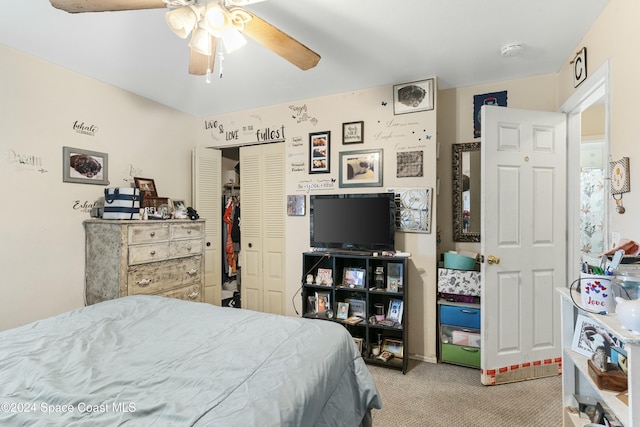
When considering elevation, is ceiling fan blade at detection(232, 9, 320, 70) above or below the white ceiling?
below

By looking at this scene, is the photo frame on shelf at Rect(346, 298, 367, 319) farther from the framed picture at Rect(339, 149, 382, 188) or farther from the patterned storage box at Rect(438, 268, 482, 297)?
the framed picture at Rect(339, 149, 382, 188)

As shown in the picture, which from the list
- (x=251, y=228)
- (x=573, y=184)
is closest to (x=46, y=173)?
(x=251, y=228)

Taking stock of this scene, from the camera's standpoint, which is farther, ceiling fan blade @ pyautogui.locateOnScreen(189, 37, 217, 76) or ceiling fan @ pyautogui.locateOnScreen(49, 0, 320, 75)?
ceiling fan blade @ pyautogui.locateOnScreen(189, 37, 217, 76)

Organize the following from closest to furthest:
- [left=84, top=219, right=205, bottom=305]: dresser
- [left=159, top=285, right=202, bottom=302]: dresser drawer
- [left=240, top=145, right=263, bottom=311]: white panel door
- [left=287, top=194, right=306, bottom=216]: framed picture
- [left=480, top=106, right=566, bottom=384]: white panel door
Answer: [left=480, top=106, right=566, bottom=384]: white panel door, [left=84, top=219, right=205, bottom=305]: dresser, [left=159, top=285, right=202, bottom=302]: dresser drawer, [left=287, top=194, right=306, bottom=216]: framed picture, [left=240, top=145, right=263, bottom=311]: white panel door

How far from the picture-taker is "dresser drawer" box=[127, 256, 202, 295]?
8.40 feet

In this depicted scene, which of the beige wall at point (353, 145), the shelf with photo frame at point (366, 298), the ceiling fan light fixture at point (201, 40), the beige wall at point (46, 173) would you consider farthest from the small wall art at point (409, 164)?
the beige wall at point (46, 173)

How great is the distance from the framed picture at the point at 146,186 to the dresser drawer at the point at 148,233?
0.48 meters

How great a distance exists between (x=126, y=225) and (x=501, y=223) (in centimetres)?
299

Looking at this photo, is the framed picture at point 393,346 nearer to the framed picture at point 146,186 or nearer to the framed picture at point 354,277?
the framed picture at point 354,277

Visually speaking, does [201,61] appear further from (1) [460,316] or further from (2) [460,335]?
(2) [460,335]

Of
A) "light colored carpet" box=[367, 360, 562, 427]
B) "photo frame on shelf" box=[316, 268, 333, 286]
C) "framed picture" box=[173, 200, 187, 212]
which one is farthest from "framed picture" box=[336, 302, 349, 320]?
"framed picture" box=[173, 200, 187, 212]

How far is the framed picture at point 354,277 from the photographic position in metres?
2.80

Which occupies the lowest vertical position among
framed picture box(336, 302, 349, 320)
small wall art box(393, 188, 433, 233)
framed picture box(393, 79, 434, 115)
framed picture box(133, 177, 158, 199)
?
framed picture box(336, 302, 349, 320)

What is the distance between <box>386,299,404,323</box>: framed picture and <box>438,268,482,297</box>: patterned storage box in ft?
1.28
